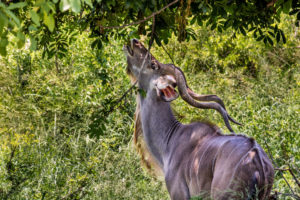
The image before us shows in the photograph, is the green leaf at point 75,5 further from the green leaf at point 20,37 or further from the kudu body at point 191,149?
the kudu body at point 191,149

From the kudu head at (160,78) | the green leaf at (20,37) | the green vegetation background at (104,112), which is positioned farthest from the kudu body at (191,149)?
the green leaf at (20,37)

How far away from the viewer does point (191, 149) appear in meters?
4.36

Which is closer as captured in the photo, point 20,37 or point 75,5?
point 75,5

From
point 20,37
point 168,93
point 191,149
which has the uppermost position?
point 20,37

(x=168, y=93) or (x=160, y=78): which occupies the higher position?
(x=160, y=78)

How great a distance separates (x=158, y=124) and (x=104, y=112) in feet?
2.58

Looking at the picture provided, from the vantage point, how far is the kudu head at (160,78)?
474cm

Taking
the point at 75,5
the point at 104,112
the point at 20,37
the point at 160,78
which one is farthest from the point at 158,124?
the point at 75,5

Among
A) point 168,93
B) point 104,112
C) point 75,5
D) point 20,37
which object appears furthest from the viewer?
point 168,93

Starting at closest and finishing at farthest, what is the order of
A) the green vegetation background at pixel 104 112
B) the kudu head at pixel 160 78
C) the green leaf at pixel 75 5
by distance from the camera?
the green leaf at pixel 75 5 → the kudu head at pixel 160 78 → the green vegetation background at pixel 104 112

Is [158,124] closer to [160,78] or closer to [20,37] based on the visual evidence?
[160,78]

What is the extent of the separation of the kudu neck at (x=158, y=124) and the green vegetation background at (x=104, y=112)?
227mm

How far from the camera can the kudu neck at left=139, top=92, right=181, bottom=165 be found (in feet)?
16.1

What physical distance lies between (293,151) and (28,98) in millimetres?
4221
